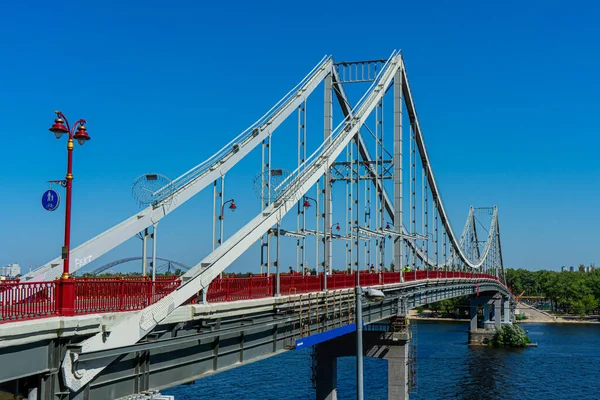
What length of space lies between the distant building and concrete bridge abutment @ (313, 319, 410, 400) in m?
24.1

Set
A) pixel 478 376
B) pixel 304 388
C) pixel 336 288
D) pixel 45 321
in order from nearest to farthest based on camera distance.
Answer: pixel 45 321, pixel 336 288, pixel 304 388, pixel 478 376

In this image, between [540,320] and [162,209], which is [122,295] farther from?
[540,320]

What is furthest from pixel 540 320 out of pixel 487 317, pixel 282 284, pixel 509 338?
pixel 282 284

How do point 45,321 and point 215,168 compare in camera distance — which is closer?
point 45,321

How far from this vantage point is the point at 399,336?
42344 mm

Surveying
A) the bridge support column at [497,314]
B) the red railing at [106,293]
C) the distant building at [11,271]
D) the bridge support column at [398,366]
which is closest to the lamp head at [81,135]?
the red railing at [106,293]

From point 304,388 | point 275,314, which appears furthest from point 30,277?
point 304,388

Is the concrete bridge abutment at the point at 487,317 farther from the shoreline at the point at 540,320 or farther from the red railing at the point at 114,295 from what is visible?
the red railing at the point at 114,295

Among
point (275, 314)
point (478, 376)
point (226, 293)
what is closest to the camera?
point (226, 293)

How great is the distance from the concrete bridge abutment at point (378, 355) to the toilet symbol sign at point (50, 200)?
27965 mm

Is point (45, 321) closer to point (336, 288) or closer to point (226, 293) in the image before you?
point (226, 293)

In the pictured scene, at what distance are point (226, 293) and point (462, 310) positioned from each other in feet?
459

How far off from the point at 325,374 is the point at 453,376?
33.4 metres

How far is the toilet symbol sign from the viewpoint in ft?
52.7
